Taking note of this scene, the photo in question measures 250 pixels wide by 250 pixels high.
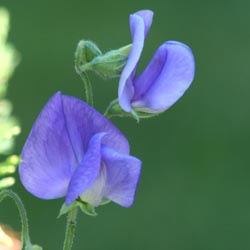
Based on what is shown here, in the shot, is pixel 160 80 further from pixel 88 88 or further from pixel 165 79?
pixel 88 88

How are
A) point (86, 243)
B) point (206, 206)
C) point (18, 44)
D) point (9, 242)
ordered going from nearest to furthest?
point (9, 242) < point (86, 243) < point (206, 206) < point (18, 44)

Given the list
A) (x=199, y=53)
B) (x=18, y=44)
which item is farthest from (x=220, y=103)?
(x=18, y=44)

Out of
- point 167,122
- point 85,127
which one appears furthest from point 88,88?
point 167,122

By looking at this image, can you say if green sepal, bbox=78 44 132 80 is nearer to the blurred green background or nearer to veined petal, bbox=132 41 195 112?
veined petal, bbox=132 41 195 112

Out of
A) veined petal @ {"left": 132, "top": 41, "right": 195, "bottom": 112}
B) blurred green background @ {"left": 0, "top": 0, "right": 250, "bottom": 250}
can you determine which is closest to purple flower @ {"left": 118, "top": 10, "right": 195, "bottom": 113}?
veined petal @ {"left": 132, "top": 41, "right": 195, "bottom": 112}

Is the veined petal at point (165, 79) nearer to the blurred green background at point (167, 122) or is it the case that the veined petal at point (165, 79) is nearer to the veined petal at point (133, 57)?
the veined petal at point (133, 57)

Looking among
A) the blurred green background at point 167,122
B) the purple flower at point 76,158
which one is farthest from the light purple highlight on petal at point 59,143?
the blurred green background at point 167,122

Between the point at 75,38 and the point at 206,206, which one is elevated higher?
the point at 75,38

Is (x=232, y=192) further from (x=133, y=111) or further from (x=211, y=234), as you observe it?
(x=133, y=111)
